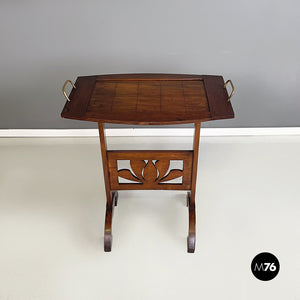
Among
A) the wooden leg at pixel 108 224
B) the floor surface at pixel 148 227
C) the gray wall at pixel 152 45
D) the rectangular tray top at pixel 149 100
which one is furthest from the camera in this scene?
the gray wall at pixel 152 45

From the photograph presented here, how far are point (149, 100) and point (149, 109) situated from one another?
0.09m

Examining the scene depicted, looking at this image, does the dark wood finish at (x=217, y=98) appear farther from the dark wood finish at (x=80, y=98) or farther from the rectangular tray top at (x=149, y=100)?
the dark wood finish at (x=80, y=98)

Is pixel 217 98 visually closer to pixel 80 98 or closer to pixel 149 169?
pixel 149 169

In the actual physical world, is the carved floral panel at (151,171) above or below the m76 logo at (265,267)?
above

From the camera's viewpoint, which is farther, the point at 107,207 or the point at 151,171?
the point at 107,207

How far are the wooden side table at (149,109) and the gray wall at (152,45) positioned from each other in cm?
56

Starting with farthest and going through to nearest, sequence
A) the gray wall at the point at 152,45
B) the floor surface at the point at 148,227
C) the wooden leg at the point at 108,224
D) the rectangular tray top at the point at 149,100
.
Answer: the gray wall at the point at 152,45 → the wooden leg at the point at 108,224 → the floor surface at the point at 148,227 → the rectangular tray top at the point at 149,100

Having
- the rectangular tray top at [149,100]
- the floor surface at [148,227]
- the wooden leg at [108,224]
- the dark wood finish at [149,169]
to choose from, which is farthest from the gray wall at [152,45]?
the wooden leg at [108,224]

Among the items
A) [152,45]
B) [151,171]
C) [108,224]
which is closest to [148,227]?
[108,224]

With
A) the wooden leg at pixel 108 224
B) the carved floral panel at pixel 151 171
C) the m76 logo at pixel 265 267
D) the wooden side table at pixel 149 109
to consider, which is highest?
the wooden side table at pixel 149 109

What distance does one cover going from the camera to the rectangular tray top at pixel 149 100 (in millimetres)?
1435

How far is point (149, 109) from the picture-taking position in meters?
1.48

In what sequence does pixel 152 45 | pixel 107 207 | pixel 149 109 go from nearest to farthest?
pixel 149 109, pixel 107 207, pixel 152 45

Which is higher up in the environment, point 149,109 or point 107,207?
point 149,109
